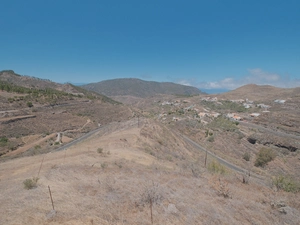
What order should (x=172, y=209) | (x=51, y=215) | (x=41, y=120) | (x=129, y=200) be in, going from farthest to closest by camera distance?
(x=41, y=120), (x=129, y=200), (x=172, y=209), (x=51, y=215)

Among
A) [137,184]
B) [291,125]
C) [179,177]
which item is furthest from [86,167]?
[291,125]

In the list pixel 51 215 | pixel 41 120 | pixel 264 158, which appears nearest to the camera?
pixel 51 215

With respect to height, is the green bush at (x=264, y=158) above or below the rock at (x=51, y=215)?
below

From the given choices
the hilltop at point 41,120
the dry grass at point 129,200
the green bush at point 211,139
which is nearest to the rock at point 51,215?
the dry grass at point 129,200

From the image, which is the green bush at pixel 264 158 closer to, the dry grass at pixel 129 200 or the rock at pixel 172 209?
the dry grass at pixel 129 200

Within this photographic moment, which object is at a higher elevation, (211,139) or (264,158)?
(211,139)

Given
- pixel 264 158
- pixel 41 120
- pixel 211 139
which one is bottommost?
pixel 264 158

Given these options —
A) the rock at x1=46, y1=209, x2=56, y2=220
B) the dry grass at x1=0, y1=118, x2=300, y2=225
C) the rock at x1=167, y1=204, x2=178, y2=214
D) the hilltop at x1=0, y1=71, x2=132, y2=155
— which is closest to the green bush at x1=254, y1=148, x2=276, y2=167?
the dry grass at x1=0, y1=118, x2=300, y2=225

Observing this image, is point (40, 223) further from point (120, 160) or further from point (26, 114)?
point (26, 114)

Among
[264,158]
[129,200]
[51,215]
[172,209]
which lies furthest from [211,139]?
[51,215]

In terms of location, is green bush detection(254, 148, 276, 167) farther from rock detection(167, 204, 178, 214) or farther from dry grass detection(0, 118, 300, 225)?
rock detection(167, 204, 178, 214)

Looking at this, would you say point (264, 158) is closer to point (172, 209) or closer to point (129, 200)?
point (172, 209)

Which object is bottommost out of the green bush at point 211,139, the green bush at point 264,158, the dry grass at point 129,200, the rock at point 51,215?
the green bush at point 264,158
